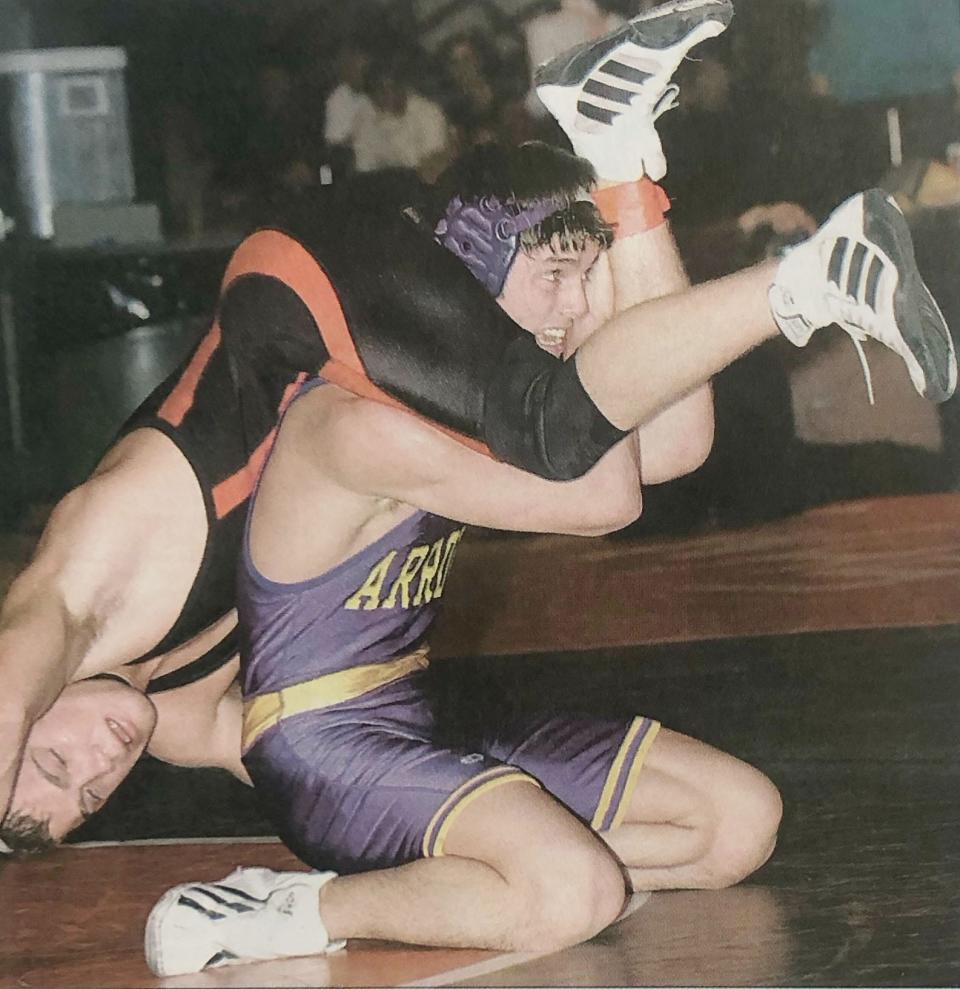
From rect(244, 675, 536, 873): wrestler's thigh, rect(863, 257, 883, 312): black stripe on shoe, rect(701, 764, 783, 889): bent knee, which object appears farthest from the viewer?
rect(701, 764, 783, 889): bent knee

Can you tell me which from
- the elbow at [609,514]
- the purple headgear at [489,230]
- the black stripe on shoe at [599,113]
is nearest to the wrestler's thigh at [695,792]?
the elbow at [609,514]

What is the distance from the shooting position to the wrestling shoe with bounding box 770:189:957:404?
4.77 feet

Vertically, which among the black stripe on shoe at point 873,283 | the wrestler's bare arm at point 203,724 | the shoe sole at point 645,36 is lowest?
the wrestler's bare arm at point 203,724

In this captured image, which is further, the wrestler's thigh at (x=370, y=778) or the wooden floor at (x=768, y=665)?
the wooden floor at (x=768, y=665)

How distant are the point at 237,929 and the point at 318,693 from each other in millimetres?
277

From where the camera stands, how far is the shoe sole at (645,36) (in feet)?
5.20

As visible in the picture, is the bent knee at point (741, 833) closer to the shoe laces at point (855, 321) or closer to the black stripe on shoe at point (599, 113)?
the shoe laces at point (855, 321)

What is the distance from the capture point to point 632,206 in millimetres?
1612

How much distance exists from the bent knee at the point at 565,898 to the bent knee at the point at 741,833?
167 millimetres

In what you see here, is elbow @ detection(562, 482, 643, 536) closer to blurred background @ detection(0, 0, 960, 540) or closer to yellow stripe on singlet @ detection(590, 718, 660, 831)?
blurred background @ detection(0, 0, 960, 540)

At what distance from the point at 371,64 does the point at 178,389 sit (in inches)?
17.2

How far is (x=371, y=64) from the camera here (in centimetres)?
167

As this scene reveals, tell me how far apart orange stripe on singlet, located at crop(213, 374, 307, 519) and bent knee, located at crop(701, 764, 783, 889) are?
2.14 feet

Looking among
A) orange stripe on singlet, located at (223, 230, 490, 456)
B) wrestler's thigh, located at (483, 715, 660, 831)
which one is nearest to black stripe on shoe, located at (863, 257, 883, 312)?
orange stripe on singlet, located at (223, 230, 490, 456)
